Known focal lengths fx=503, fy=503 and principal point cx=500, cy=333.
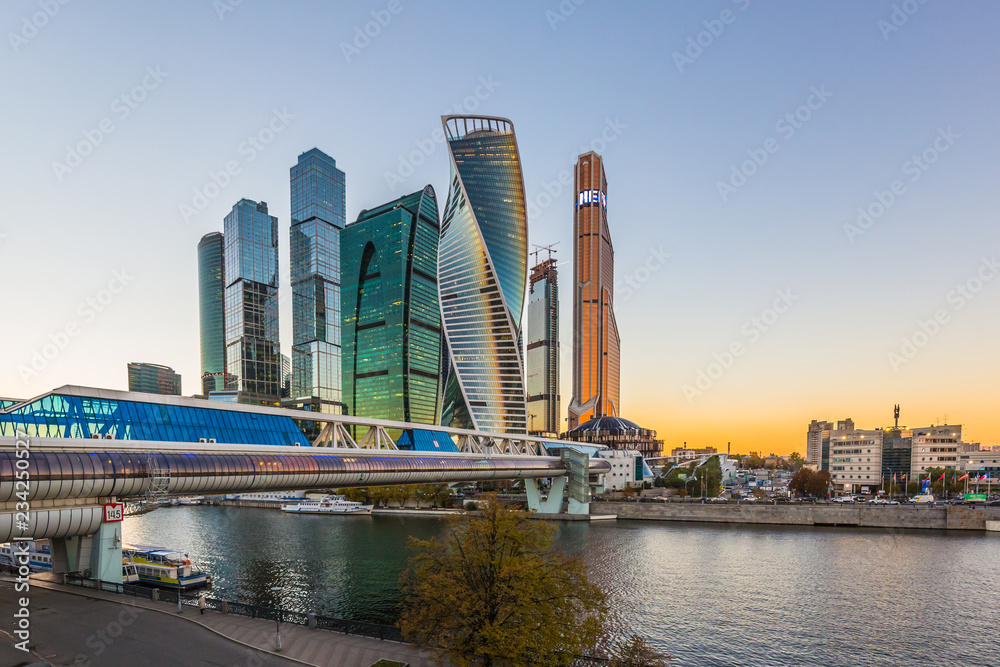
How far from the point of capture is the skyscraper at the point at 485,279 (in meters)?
155

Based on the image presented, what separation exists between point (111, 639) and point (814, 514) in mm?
91257

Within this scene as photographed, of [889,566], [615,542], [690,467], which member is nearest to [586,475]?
[615,542]

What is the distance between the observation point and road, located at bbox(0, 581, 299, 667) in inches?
818

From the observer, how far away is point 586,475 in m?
91.2

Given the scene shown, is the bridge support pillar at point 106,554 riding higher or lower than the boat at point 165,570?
higher

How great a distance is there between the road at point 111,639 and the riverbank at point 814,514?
77.2m

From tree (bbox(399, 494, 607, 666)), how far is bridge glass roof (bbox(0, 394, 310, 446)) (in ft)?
88.5

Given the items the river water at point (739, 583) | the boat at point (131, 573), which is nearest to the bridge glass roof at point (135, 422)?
the boat at point (131, 573)

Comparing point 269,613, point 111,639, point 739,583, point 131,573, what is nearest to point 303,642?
point 269,613

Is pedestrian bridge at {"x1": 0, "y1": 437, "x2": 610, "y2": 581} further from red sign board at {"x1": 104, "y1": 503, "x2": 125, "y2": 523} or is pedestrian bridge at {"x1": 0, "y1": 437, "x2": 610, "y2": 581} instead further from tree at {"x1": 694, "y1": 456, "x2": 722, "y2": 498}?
tree at {"x1": 694, "y1": 456, "x2": 722, "y2": 498}

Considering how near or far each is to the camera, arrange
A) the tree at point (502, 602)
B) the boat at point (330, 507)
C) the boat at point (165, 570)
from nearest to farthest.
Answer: the tree at point (502, 602)
the boat at point (165, 570)
the boat at point (330, 507)

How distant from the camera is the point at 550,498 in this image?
96625 millimetres

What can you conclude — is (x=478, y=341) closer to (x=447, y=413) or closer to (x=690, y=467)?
(x=447, y=413)

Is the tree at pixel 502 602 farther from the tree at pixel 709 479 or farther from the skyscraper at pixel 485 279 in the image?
the skyscraper at pixel 485 279
